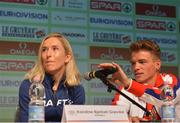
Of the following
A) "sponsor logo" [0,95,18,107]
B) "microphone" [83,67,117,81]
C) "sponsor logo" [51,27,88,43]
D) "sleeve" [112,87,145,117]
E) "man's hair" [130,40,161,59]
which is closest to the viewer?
"microphone" [83,67,117,81]

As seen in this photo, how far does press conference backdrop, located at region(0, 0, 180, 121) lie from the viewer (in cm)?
354

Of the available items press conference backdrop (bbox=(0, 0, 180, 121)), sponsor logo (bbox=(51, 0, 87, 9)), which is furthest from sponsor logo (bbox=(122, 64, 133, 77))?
sponsor logo (bbox=(51, 0, 87, 9))

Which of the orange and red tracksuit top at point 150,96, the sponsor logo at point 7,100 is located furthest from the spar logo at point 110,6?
the orange and red tracksuit top at point 150,96

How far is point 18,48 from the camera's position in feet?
11.7

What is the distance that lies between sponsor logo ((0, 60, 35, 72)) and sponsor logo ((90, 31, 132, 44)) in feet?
2.34

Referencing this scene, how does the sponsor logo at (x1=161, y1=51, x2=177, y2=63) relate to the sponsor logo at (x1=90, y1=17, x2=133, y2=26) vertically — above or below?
below

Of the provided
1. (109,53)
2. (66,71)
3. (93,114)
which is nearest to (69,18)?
(109,53)

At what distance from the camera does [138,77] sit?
8.19ft

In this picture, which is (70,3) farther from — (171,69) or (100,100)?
(171,69)

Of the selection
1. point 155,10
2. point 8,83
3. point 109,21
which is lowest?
point 8,83

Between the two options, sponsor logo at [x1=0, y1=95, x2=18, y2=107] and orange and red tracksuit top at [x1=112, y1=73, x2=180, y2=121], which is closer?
orange and red tracksuit top at [x1=112, y1=73, x2=180, y2=121]

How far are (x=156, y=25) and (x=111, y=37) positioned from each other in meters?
0.56

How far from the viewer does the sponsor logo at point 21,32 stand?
139 inches

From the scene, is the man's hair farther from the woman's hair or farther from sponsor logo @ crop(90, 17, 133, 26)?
sponsor logo @ crop(90, 17, 133, 26)
